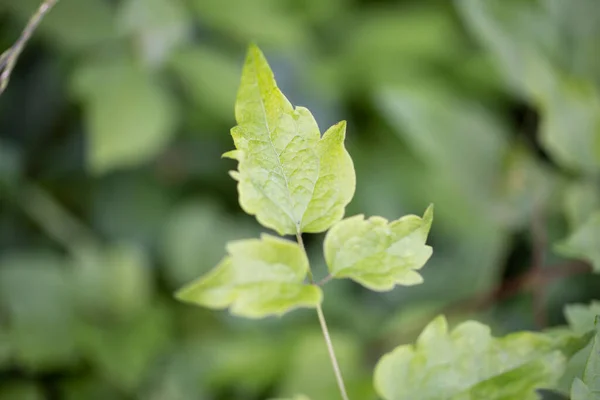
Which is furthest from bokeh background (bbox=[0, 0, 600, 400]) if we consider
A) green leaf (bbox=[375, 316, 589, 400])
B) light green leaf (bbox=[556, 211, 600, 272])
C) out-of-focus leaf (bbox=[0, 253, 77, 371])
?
green leaf (bbox=[375, 316, 589, 400])

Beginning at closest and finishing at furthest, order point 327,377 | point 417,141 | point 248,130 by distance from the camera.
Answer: point 248,130
point 327,377
point 417,141

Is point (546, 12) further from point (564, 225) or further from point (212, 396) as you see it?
point (212, 396)

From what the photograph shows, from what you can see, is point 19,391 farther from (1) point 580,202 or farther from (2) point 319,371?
(1) point 580,202

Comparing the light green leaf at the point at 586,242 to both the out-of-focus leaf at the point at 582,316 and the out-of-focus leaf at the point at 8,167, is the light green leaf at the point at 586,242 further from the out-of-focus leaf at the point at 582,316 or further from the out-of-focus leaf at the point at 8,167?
the out-of-focus leaf at the point at 8,167

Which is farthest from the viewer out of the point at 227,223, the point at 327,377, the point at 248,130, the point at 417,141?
the point at 227,223

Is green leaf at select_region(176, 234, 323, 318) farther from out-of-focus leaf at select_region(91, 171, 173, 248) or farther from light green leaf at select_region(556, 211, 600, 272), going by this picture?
out-of-focus leaf at select_region(91, 171, 173, 248)

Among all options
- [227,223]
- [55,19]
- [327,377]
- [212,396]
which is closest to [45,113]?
[55,19]
